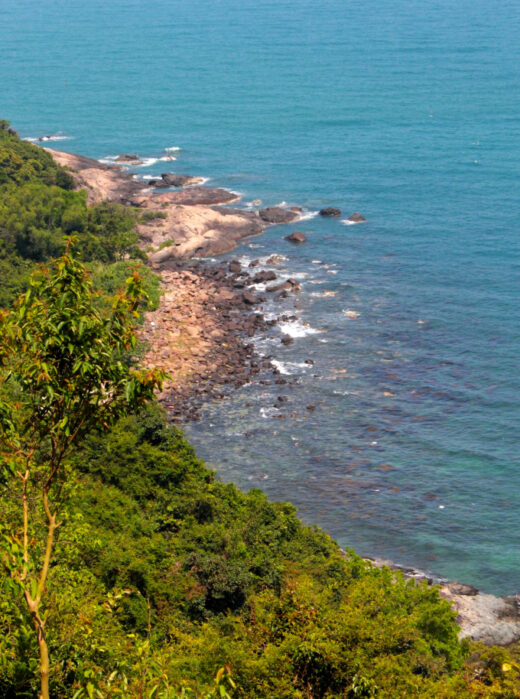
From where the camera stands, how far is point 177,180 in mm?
99750

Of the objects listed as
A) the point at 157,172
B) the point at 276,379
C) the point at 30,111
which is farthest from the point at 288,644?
the point at 30,111

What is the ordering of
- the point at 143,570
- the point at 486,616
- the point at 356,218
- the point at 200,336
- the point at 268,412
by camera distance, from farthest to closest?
the point at 356,218 < the point at 200,336 < the point at 268,412 < the point at 486,616 < the point at 143,570

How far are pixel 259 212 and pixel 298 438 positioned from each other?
43354 mm

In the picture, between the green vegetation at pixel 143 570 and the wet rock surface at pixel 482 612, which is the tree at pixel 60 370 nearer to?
the green vegetation at pixel 143 570

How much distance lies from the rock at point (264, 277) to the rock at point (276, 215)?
15632 millimetres

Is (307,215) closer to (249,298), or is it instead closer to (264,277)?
(264,277)

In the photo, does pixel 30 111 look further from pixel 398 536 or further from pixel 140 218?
pixel 398 536

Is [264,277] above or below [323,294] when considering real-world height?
above

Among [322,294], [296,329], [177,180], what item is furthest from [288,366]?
[177,180]

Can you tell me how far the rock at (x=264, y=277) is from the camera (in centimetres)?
7381

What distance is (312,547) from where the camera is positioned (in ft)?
118

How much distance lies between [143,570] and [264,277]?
47.7 metres

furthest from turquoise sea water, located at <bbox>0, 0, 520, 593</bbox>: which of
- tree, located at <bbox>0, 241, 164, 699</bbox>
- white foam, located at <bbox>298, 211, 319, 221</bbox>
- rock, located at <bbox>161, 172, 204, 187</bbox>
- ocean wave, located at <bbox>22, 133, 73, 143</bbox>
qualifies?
tree, located at <bbox>0, 241, 164, 699</bbox>

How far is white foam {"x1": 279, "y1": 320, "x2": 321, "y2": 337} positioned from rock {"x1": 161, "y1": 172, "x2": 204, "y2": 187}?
3866cm
